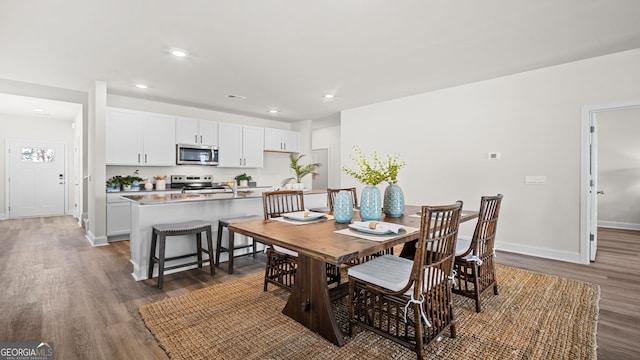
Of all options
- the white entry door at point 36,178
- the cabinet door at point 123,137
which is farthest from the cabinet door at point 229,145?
the white entry door at point 36,178

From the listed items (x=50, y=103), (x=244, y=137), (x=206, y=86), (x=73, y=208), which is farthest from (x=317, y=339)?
(x=73, y=208)

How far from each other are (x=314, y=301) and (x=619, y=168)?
736 cm

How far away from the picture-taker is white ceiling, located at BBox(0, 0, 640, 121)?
2.41m

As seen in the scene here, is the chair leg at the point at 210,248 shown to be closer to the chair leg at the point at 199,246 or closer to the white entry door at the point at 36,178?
the chair leg at the point at 199,246

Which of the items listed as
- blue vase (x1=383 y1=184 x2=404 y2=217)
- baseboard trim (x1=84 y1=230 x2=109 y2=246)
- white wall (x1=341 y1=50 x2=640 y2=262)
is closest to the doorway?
white wall (x1=341 y1=50 x2=640 y2=262)

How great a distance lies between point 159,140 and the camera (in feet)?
17.3

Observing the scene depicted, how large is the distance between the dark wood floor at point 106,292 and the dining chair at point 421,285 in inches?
39.9

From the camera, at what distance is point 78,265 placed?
136 inches

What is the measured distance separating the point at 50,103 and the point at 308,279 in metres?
5.97

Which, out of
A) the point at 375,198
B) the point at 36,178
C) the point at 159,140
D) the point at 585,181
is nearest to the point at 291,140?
the point at 159,140

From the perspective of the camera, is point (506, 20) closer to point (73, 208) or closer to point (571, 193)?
point (571, 193)

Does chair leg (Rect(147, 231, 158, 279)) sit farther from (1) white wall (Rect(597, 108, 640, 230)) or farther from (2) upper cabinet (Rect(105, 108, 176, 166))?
(1) white wall (Rect(597, 108, 640, 230))

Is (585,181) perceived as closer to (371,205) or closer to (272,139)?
(371,205)

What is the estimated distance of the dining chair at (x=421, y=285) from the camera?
5.37ft
